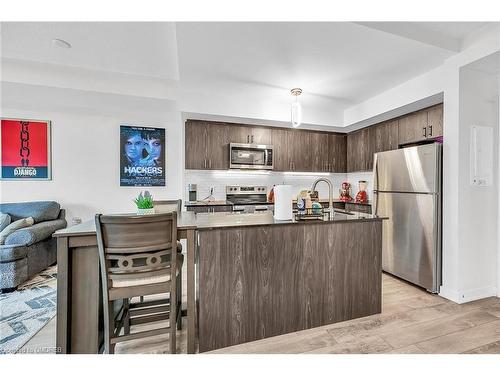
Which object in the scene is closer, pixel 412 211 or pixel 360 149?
pixel 412 211

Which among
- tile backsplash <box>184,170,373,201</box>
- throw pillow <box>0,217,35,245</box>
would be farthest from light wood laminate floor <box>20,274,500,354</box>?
tile backsplash <box>184,170,373,201</box>

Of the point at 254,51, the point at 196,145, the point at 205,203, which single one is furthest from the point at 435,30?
the point at 205,203

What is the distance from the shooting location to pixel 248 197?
440 centimetres

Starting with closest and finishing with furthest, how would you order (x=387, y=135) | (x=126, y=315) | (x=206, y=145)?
(x=126, y=315) < (x=387, y=135) < (x=206, y=145)

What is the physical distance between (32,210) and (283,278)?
3.67 m

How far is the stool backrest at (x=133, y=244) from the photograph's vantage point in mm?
1390

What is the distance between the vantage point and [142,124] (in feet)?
13.4

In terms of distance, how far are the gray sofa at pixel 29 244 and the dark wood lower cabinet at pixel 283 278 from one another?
2.41m

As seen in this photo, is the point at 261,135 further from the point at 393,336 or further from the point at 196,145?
the point at 393,336

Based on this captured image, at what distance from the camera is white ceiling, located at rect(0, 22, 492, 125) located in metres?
2.12

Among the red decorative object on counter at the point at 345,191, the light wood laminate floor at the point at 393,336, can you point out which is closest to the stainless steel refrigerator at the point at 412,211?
the light wood laminate floor at the point at 393,336

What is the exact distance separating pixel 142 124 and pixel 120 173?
91 centimetres

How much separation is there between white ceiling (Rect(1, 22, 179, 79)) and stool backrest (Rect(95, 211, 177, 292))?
182cm
